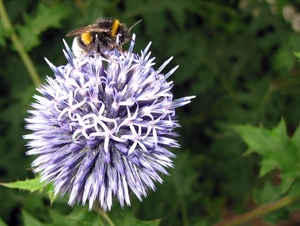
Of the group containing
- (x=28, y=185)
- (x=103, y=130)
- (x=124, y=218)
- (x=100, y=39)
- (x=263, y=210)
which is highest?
(x=100, y=39)

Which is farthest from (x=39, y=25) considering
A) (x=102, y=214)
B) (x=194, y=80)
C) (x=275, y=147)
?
(x=194, y=80)

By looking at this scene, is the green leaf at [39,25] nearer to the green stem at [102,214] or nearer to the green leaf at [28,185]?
the green leaf at [28,185]

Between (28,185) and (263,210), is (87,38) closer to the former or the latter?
(28,185)

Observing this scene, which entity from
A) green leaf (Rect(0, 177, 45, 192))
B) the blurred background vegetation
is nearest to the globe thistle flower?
green leaf (Rect(0, 177, 45, 192))

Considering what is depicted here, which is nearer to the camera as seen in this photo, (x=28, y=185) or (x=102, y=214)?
(x=28, y=185)

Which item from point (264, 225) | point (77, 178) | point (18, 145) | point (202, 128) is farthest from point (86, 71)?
point (264, 225)

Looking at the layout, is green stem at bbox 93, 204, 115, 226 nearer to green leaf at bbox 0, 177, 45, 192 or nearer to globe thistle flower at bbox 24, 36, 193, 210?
globe thistle flower at bbox 24, 36, 193, 210

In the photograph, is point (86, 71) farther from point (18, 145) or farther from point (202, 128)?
point (202, 128)
